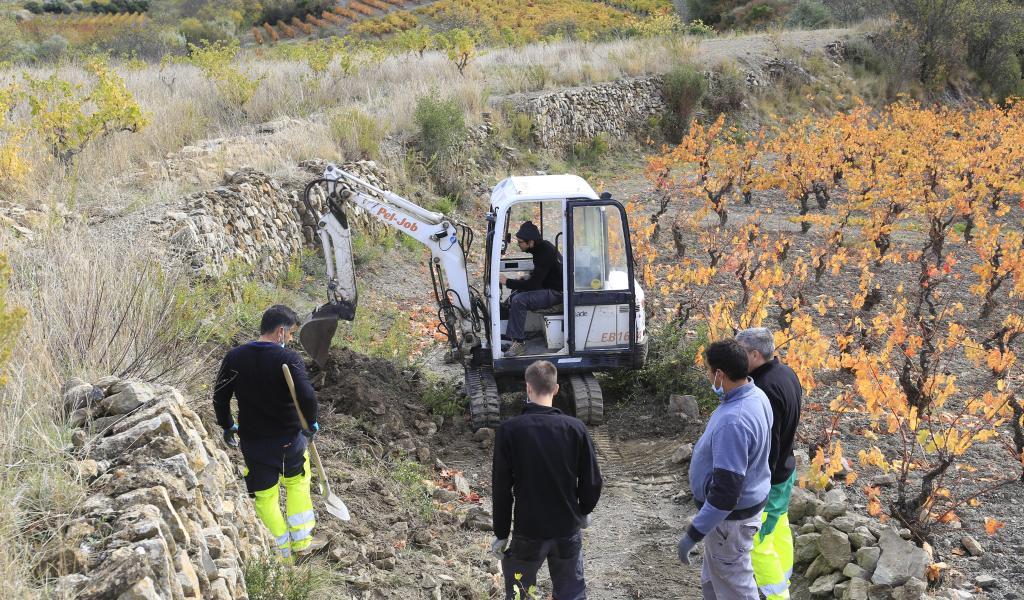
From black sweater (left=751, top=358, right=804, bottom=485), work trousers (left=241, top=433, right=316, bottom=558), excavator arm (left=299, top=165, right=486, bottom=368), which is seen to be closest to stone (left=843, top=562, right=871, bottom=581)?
black sweater (left=751, top=358, right=804, bottom=485)

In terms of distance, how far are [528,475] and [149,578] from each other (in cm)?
179

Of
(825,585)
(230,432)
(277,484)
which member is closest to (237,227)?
(230,432)

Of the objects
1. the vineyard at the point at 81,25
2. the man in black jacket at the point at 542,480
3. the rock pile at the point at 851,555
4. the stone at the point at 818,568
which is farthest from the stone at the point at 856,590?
the vineyard at the point at 81,25

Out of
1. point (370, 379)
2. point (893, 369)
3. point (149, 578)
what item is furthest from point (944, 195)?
point (149, 578)

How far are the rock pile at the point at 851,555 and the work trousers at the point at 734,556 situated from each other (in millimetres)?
959

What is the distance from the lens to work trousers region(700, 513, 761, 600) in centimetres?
429

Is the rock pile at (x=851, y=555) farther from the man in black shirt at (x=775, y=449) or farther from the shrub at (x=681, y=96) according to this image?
the shrub at (x=681, y=96)

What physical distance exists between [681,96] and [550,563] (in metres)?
20.7

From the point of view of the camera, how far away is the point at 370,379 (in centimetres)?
813

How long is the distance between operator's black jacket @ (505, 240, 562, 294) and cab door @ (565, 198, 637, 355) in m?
0.38

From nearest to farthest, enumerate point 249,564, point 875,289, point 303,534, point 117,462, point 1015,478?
point 117,462 → point 249,564 → point 303,534 → point 1015,478 → point 875,289

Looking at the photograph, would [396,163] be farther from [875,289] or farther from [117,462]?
[117,462]

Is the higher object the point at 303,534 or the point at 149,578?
the point at 149,578

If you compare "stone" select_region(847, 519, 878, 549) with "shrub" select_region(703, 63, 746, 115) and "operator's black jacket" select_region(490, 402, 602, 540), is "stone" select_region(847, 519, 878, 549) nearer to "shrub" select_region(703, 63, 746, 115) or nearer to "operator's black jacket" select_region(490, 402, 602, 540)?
"operator's black jacket" select_region(490, 402, 602, 540)
